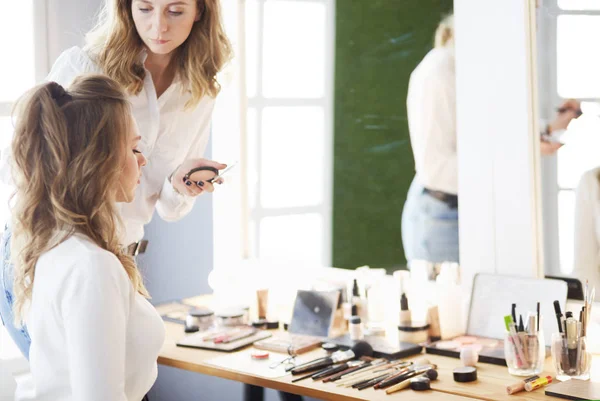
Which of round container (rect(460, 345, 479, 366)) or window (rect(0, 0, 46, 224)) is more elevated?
window (rect(0, 0, 46, 224))

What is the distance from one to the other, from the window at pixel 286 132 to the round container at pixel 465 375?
2.79 ft

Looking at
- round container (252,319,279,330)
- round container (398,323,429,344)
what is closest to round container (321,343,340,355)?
round container (398,323,429,344)

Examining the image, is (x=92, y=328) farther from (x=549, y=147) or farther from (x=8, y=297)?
(x=549, y=147)

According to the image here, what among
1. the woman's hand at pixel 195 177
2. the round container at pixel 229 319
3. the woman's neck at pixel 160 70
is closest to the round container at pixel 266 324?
the round container at pixel 229 319

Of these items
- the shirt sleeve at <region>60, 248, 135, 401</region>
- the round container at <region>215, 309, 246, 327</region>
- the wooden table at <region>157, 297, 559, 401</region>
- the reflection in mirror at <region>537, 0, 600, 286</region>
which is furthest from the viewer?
the round container at <region>215, 309, 246, 327</region>

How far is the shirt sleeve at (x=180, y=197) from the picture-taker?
2.24 metres

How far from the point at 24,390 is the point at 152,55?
1012 mm

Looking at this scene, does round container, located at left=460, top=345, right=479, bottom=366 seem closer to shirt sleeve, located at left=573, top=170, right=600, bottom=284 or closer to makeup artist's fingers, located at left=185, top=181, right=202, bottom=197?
shirt sleeve, located at left=573, top=170, right=600, bottom=284

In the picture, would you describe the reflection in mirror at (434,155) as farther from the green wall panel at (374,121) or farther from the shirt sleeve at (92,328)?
the shirt sleeve at (92,328)

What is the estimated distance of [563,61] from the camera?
209 cm

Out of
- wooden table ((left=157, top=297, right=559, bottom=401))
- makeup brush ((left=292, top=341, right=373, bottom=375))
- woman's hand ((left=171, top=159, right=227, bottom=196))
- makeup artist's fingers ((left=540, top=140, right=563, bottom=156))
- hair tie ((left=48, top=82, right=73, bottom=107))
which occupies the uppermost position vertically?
hair tie ((left=48, top=82, right=73, bottom=107))

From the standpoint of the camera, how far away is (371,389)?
1.86 m

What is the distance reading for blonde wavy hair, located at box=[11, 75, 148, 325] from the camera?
155 cm

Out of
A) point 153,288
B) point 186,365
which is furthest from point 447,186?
point 153,288
